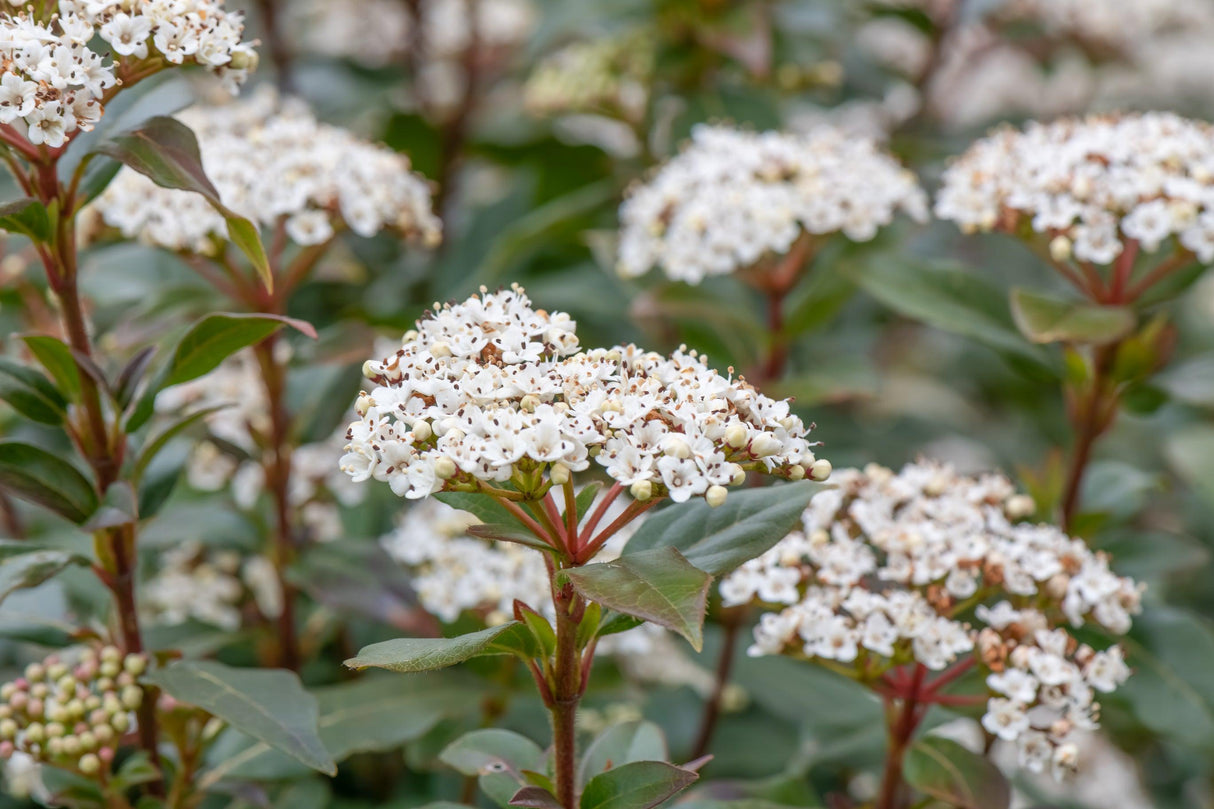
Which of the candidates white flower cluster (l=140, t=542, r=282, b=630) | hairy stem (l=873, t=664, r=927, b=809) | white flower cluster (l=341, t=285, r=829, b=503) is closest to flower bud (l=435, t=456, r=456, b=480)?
white flower cluster (l=341, t=285, r=829, b=503)

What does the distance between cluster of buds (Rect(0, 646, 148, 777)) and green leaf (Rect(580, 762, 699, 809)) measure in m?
0.58

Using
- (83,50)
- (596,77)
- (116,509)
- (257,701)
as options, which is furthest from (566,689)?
(596,77)

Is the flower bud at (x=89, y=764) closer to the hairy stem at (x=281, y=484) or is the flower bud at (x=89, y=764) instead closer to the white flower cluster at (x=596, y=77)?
the hairy stem at (x=281, y=484)

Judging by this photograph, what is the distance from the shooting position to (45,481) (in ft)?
4.11

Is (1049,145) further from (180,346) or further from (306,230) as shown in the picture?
(180,346)

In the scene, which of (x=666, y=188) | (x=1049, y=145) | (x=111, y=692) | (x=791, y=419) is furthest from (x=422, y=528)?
(x=1049, y=145)

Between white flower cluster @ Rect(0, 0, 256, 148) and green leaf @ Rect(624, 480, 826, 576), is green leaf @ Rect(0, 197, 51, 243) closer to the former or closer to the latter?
white flower cluster @ Rect(0, 0, 256, 148)

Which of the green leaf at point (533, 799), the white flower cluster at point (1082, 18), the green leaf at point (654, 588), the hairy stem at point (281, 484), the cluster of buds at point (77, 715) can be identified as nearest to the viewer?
the green leaf at point (654, 588)

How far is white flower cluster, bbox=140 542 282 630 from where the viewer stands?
1.91m

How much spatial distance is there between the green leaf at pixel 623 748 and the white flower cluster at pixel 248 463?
739 millimetres

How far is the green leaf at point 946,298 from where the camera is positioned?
1.82m

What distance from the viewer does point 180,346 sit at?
1.27 meters

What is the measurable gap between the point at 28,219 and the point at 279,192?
0.54 m

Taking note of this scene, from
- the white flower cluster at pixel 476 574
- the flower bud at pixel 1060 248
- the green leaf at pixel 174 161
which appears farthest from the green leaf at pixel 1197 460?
the green leaf at pixel 174 161
